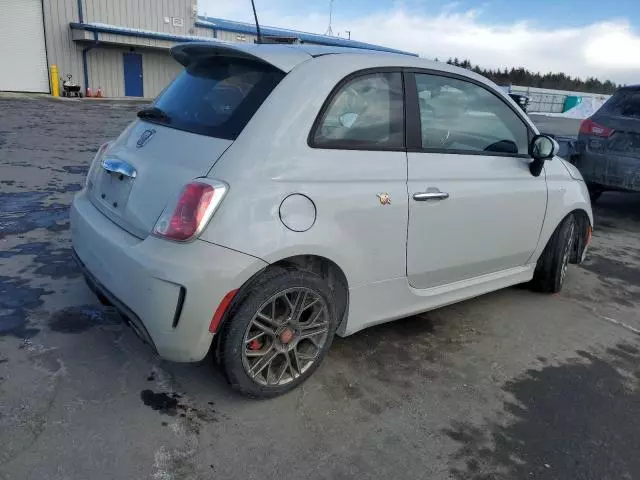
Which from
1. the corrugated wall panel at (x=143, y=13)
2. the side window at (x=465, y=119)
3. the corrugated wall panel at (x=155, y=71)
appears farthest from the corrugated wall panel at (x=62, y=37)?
the side window at (x=465, y=119)

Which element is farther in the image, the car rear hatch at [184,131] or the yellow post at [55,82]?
the yellow post at [55,82]

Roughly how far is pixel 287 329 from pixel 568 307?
258 cm

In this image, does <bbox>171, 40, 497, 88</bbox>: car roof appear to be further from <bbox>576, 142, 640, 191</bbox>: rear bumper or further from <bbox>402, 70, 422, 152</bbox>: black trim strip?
<bbox>576, 142, 640, 191</bbox>: rear bumper

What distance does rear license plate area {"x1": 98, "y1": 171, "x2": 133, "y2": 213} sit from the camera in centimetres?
275

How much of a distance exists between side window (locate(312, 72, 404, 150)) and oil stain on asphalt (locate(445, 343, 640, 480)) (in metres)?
1.53

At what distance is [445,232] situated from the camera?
3.15m

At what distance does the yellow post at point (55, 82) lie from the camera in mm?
24531

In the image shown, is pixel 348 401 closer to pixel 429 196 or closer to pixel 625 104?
pixel 429 196

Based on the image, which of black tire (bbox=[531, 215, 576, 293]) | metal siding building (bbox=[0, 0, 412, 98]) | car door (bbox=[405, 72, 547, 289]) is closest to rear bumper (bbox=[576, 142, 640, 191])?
black tire (bbox=[531, 215, 576, 293])

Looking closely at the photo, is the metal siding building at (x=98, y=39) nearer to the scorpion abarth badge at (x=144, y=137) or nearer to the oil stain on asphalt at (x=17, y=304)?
the oil stain on asphalt at (x=17, y=304)

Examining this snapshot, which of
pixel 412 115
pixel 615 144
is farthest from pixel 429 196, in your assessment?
pixel 615 144

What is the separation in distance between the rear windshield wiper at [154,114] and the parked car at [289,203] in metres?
0.01

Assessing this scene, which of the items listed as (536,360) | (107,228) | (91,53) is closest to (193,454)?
(107,228)

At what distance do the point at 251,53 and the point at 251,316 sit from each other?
136 cm
